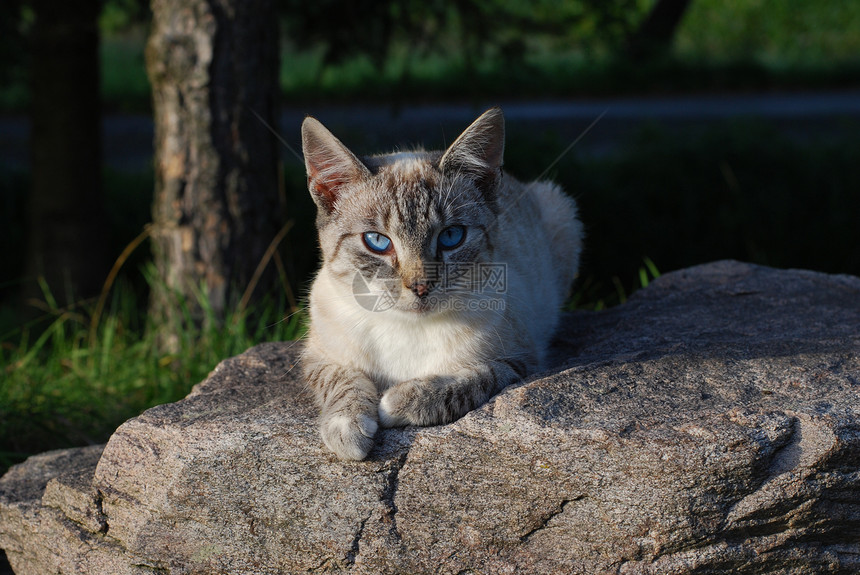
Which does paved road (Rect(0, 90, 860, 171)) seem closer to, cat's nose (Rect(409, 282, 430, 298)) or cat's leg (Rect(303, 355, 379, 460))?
cat's leg (Rect(303, 355, 379, 460))

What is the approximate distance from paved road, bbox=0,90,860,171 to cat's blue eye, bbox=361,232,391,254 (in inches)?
329

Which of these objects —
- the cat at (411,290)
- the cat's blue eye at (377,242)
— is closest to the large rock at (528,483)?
the cat at (411,290)

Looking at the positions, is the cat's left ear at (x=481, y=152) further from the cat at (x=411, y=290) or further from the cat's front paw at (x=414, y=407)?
the cat's front paw at (x=414, y=407)

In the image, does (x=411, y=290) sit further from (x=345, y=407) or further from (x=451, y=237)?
(x=345, y=407)

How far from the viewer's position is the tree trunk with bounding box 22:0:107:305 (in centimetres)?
646

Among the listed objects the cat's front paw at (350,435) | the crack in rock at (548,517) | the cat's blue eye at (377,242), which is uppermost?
the cat's blue eye at (377,242)

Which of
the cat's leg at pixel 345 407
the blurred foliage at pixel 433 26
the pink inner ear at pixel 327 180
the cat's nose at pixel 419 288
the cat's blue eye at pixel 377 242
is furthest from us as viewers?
the blurred foliage at pixel 433 26

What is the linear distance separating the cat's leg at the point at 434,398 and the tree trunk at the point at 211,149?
97.7 inches

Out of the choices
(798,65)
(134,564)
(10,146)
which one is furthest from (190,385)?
(798,65)

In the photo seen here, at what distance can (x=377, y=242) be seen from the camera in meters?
3.07

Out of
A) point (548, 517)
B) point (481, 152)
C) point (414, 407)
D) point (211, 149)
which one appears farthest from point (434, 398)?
point (211, 149)

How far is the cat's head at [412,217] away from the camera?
Result: 2992 mm

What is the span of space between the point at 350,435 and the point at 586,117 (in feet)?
40.5

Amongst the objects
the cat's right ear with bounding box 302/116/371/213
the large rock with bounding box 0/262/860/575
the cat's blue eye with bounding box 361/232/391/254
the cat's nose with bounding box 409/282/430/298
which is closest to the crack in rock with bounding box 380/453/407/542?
the large rock with bounding box 0/262/860/575
